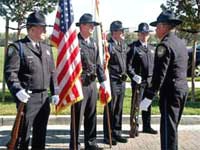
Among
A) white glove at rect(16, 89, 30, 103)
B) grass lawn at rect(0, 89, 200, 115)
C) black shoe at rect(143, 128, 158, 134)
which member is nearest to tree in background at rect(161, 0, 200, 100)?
grass lawn at rect(0, 89, 200, 115)

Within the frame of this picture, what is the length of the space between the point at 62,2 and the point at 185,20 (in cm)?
612

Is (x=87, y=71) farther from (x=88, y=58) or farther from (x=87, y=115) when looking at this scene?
(x=87, y=115)

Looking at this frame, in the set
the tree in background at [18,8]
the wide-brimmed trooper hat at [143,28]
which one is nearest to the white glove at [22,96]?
the wide-brimmed trooper hat at [143,28]

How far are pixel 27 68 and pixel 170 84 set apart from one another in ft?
6.26

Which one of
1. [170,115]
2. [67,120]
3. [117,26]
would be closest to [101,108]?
[67,120]

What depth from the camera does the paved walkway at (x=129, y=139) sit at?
320 inches

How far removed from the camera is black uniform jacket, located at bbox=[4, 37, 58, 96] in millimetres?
5895

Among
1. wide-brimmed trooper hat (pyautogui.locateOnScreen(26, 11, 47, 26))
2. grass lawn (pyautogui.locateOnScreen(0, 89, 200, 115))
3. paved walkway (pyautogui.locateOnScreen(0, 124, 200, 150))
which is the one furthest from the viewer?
grass lawn (pyautogui.locateOnScreen(0, 89, 200, 115))

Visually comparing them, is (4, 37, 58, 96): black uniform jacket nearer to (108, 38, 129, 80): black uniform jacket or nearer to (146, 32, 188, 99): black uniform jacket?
(146, 32, 188, 99): black uniform jacket

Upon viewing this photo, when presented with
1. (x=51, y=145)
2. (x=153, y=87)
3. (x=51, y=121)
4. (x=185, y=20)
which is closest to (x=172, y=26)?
(x=153, y=87)

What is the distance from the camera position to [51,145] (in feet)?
27.0

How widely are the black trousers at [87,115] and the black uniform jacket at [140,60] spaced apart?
143 cm

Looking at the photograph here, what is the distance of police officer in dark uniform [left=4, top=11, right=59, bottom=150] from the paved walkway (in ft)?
6.24

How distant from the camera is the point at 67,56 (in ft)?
22.2
